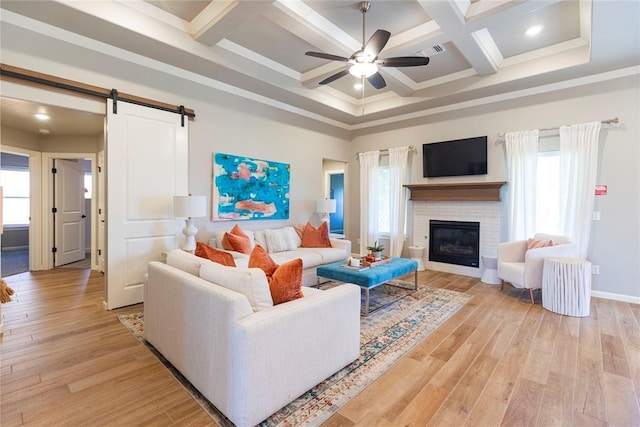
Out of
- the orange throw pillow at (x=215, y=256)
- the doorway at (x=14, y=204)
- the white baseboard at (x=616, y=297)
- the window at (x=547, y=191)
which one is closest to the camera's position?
the orange throw pillow at (x=215, y=256)

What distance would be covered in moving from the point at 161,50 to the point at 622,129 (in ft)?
19.6

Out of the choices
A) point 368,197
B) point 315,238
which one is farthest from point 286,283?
point 368,197

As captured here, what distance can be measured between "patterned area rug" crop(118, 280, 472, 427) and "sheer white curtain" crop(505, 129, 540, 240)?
1.57 meters

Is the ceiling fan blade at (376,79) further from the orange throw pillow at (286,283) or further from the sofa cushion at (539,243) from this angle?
the sofa cushion at (539,243)

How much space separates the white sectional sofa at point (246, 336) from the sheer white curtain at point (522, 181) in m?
3.74

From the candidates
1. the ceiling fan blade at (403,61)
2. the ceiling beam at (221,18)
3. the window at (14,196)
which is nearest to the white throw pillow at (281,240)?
the ceiling beam at (221,18)

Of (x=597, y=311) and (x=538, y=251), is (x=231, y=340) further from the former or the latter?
(x=597, y=311)

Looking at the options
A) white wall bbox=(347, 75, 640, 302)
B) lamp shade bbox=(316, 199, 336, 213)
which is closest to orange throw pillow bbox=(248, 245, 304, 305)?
lamp shade bbox=(316, 199, 336, 213)

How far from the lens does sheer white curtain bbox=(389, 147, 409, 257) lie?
19.7 feet

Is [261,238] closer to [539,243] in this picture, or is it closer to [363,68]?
[363,68]

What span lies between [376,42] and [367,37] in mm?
1092

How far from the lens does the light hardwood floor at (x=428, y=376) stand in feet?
5.94

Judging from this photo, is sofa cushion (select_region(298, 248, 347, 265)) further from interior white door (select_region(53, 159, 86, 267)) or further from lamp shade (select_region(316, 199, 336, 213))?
interior white door (select_region(53, 159, 86, 267))

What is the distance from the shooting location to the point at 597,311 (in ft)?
11.8
